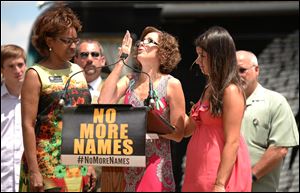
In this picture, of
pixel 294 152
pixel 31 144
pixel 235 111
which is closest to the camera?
pixel 235 111

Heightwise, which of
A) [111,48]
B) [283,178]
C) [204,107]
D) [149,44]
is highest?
[111,48]

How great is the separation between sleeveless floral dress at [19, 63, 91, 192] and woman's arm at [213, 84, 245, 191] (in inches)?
30.8

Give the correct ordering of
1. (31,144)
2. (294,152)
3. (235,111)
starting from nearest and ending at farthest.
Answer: (235,111)
(31,144)
(294,152)

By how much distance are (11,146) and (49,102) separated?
62.7 inches

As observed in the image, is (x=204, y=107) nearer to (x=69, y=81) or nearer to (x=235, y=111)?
(x=235, y=111)

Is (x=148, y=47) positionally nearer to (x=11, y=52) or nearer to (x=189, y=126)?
(x=189, y=126)

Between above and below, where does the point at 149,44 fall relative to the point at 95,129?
above

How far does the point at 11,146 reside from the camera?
16.9 ft

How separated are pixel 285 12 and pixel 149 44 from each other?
319 cm

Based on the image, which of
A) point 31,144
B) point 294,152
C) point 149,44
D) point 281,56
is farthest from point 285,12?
point 31,144

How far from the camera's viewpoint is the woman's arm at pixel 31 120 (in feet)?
11.9

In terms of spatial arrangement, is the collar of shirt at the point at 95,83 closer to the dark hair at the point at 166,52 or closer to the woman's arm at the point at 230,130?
the dark hair at the point at 166,52

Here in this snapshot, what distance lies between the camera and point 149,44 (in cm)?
374

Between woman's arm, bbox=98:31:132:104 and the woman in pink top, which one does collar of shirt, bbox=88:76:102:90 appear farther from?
the woman in pink top
